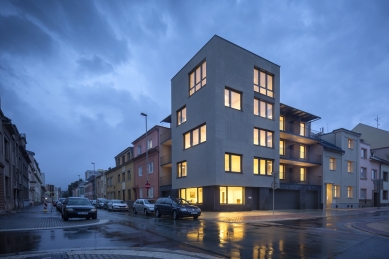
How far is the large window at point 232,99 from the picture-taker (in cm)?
2494

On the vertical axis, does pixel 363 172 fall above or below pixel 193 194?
above

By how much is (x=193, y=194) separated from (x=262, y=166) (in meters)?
7.20

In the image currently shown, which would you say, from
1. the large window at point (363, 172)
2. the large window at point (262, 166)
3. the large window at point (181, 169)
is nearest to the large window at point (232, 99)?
the large window at point (262, 166)

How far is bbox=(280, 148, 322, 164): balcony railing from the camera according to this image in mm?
31108

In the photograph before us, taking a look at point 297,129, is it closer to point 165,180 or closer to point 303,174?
point 303,174

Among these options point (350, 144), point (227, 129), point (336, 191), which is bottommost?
point (336, 191)

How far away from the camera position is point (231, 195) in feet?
80.4

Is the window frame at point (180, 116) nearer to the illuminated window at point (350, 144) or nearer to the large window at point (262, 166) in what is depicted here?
the large window at point (262, 166)

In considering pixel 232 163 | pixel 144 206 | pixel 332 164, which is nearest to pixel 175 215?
pixel 144 206

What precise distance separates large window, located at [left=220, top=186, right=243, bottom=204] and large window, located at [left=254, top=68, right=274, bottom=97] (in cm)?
987

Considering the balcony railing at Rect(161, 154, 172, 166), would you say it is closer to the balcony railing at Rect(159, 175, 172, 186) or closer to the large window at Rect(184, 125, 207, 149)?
the balcony railing at Rect(159, 175, 172, 186)

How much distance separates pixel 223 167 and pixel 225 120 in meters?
4.08

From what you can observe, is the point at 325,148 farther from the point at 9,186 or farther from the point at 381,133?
the point at 9,186

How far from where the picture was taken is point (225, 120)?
24266 millimetres
